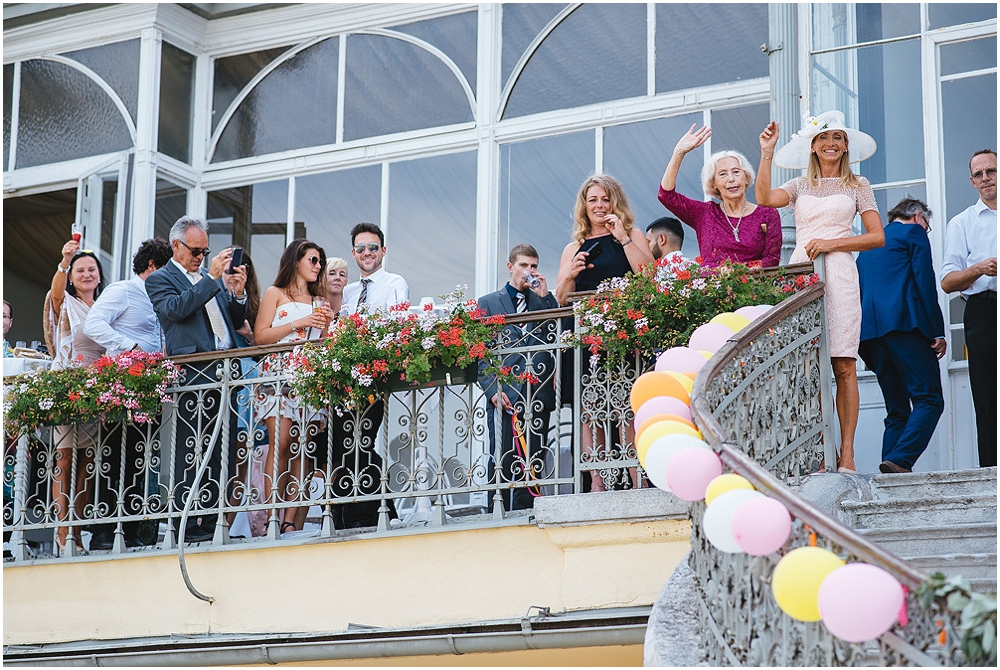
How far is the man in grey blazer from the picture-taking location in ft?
25.8

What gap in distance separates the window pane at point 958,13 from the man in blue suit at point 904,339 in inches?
73.0

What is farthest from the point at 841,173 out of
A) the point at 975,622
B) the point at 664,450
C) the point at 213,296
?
the point at 975,622

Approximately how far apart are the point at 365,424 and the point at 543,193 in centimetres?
320

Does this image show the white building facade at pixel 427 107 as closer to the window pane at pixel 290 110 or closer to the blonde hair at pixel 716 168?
the window pane at pixel 290 110

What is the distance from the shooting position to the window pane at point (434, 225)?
431 inches

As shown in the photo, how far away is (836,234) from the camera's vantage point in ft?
24.8

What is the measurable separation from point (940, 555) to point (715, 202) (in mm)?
2852

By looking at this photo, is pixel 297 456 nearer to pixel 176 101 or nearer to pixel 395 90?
pixel 395 90

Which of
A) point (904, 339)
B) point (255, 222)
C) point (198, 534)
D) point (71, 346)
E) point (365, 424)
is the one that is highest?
point (255, 222)

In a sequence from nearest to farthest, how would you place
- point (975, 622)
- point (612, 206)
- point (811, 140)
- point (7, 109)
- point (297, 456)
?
point (975, 622)
point (811, 140)
point (612, 206)
point (297, 456)
point (7, 109)

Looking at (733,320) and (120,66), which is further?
(120,66)

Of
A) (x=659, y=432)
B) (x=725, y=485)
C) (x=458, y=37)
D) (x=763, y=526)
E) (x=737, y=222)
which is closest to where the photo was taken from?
(x=763, y=526)

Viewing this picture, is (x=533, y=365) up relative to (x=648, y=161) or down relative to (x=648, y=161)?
down

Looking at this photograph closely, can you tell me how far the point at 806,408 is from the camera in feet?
23.7
